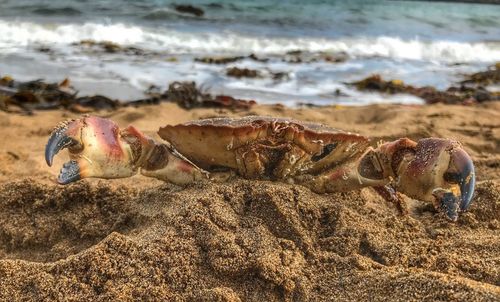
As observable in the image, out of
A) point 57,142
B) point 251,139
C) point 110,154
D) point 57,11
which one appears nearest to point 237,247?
point 251,139

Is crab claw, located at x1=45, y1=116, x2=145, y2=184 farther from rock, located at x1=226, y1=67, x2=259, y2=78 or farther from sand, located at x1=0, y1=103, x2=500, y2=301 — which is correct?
rock, located at x1=226, y1=67, x2=259, y2=78

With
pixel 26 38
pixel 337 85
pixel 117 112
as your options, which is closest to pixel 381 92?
pixel 337 85

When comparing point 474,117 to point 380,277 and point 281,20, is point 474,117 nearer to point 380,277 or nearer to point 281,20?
point 380,277

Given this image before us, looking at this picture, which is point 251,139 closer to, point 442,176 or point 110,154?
point 110,154

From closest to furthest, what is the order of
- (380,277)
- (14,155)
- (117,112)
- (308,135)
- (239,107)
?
(380,277)
(308,135)
(14,155)
(117,112)
(239,107)

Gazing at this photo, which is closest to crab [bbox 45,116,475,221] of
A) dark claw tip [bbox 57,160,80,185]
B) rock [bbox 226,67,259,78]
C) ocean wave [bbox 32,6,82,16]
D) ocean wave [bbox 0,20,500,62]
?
dark claw tip [bbox 57,160,80,185]

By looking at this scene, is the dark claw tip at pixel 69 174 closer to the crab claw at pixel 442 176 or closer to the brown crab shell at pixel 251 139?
the brown crab shell at pixel 251 139
